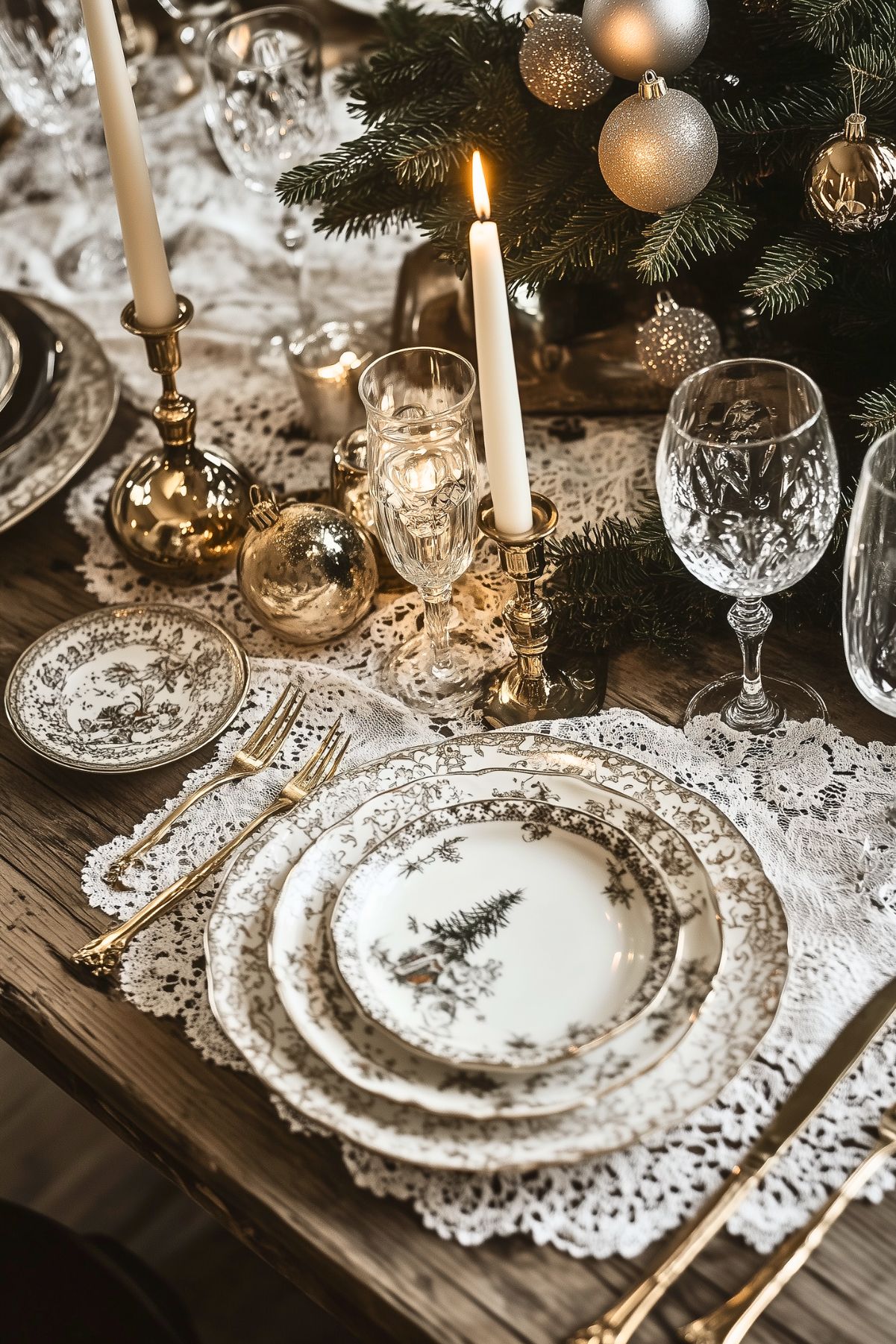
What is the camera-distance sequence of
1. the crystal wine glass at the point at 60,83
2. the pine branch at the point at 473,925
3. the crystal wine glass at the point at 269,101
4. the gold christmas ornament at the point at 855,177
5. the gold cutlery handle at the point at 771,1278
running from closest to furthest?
the gold cutlery handle at the point at 771,1278, the pine branch at the point at 473,925, the gold christmas ornament at the point at 855,177, the crystal wine glass at the point at 269,101, the crystal wine glass at the point at 60,83

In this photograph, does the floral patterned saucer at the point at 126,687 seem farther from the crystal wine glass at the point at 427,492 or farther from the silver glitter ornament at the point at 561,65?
the silver glitter ornament at the point at 561,65

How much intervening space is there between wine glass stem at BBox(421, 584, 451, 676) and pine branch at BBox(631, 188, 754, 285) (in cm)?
25

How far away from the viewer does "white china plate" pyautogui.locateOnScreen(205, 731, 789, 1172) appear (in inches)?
22.8

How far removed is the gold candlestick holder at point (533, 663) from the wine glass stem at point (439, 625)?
0.04 metres

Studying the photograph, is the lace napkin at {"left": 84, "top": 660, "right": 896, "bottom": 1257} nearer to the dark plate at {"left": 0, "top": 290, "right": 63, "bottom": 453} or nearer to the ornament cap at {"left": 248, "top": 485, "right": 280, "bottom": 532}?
the ornament cap at {"left": 248, "top": 485, "right": 280, "bottom": 532}

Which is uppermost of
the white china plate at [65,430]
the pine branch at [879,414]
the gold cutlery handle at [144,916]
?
the pine branch at [879,414]

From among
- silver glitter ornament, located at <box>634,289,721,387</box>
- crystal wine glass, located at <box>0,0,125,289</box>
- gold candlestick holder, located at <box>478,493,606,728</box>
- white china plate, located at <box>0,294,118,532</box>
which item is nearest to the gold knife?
gold candlestick holder, located at <box>478,493,606,728</box>

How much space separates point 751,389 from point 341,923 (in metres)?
0.40

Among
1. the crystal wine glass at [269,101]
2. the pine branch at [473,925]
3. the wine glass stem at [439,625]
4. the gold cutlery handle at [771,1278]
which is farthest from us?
the crystal wine glass at [269,101]

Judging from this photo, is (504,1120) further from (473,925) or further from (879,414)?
(879,414)

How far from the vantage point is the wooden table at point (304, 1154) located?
56cm

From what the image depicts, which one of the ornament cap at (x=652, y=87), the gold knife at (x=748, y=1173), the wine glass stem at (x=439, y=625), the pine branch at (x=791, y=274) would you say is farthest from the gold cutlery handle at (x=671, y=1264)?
the ornament cap at (x=652, y=87)

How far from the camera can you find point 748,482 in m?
0.74

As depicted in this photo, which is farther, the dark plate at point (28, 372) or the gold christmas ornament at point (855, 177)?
the dark plate at point (28, 372)
